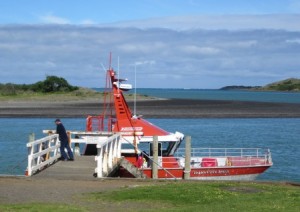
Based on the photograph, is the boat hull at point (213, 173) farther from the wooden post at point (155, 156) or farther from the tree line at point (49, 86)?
the tree line at point (49, 86)

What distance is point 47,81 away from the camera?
4633 inches

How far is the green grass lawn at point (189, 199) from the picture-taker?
13.1 metres

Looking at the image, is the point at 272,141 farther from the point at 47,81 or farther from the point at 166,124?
the point at 47,81

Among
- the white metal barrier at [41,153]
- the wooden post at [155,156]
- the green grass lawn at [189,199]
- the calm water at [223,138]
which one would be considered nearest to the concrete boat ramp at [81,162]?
the white metal barrier at [41,153]

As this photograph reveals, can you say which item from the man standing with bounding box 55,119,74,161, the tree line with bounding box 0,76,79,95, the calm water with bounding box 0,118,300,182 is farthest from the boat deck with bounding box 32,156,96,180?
the tree line with bounding box 0,76,79,95

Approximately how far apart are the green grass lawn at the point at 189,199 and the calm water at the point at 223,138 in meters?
11.1

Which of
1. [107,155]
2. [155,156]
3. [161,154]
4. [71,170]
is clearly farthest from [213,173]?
[71,170]

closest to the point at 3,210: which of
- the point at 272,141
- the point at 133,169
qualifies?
the point at 133,169

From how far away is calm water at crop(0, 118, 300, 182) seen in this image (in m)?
29.8

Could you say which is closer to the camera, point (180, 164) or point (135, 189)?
point (135, 189)

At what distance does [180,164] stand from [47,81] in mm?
95756

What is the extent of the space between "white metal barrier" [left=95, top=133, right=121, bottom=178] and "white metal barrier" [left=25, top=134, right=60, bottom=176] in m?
2.00

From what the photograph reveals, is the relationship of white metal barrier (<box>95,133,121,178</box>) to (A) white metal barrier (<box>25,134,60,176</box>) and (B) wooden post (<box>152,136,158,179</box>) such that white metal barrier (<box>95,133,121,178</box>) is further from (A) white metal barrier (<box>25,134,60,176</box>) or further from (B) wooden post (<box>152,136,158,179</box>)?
(A) white metal barrier (<box>25,134,60,176</box>)

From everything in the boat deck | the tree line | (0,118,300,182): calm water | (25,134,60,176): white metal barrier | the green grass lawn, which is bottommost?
(0,118,300,182): calm water
